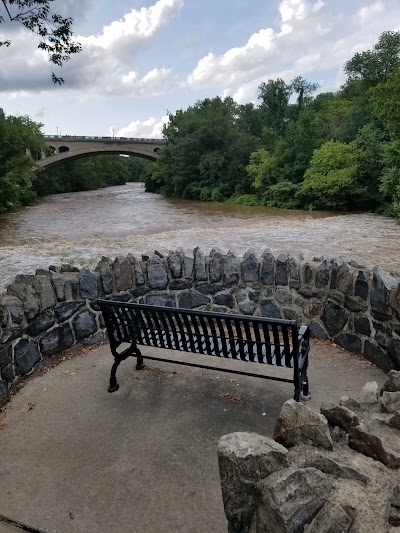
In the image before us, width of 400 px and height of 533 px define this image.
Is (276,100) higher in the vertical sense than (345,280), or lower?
higher

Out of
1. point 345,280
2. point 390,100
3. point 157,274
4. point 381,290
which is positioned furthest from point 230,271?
point 390,100

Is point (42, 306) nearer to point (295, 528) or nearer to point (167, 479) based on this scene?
point (167, 479)

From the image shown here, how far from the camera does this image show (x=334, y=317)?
4590mm

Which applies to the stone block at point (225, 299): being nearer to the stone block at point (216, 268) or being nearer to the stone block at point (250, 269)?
the stone block at point (216, 268)

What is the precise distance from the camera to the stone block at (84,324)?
459 cm

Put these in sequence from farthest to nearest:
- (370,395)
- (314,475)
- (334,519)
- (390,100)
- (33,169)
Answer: (33,169) < (390,100) < (370,395) < (314,475) < (334,519)

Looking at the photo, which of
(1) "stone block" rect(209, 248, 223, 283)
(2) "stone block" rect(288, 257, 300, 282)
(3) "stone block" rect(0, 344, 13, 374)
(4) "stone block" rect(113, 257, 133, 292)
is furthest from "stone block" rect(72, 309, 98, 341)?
(2) "stone block" rect(288, 257, 300, 282)

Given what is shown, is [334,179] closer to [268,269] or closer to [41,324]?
[268,269]

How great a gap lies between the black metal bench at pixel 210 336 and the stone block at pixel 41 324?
2.25ft

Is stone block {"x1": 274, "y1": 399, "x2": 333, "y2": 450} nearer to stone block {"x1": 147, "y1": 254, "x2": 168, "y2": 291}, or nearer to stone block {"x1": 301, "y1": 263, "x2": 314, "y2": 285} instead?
stone block {"x1": 301, "y1": 263, "x2": 314, "y2": 285}

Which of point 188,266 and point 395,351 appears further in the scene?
point 188,266

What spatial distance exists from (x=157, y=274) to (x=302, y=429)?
3264 mm

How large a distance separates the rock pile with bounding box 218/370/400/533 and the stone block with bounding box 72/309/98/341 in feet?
10.0

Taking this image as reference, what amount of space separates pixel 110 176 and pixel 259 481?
74637 mm
